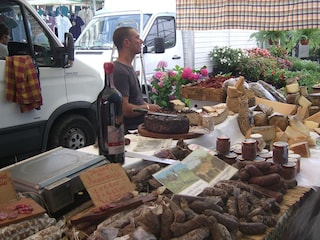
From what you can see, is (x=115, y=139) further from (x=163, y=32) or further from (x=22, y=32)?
(x=163, y=32)

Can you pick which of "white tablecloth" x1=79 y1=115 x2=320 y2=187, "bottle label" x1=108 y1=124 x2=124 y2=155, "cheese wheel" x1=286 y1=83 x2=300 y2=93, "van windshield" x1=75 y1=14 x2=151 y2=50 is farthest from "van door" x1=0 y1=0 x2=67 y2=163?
"bottle label" x1=108 y1=124 x2=124 y2=155

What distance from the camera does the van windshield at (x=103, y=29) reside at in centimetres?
698

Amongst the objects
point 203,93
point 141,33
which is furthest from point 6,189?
point 141,33

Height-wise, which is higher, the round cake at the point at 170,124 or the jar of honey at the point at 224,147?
the round cake at the point at 170,124

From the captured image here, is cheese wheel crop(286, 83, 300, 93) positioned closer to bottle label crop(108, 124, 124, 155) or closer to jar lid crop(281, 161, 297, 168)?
jar lid crop(281, 161, 297, 168)

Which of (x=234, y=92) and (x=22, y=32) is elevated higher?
(x=22, y=32)

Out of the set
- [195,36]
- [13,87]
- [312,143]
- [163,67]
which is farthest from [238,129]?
[195,36]

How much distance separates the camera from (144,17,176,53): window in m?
7.21

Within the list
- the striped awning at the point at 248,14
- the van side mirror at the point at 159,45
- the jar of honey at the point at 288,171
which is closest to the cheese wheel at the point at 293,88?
the striped awning at the point at 248,14

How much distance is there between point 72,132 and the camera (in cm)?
492

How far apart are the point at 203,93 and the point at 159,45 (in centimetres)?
336

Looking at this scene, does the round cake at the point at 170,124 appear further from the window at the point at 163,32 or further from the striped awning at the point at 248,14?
the window at the point at 163,32

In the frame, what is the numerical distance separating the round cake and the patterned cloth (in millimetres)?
2122

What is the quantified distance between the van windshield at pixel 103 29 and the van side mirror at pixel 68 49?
2.33 m
